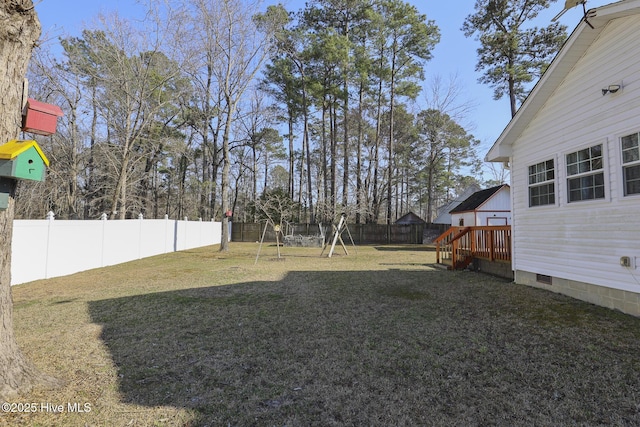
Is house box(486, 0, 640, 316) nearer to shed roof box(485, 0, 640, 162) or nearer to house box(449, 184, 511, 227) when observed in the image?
shed roof box(485, 0, 640, 162)

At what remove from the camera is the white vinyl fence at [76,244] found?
22.5ft

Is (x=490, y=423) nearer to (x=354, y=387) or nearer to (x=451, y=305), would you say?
(x=354, y=387)

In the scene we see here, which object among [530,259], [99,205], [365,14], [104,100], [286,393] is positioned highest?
[365,14]

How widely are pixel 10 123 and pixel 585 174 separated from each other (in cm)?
727

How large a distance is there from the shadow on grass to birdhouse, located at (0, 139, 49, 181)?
72.2 inches

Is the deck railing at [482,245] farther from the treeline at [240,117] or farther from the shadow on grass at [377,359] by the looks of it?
the treeline at [240,117]

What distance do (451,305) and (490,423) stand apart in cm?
318

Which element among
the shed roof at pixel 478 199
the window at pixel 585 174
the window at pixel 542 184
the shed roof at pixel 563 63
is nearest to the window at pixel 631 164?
the window at pixel 585 174

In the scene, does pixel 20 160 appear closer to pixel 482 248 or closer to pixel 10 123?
pixel 10 123

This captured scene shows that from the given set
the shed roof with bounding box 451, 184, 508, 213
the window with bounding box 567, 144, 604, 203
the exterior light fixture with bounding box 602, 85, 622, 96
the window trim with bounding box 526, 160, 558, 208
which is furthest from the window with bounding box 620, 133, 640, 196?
the shed roof with bounding box 451, 184, 508, 213

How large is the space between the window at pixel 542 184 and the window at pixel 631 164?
1361mm

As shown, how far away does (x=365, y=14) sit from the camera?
22.1m

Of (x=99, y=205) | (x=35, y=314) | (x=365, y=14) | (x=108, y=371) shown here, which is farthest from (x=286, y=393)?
(x=365, y=14)

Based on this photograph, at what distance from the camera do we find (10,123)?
236 cm
